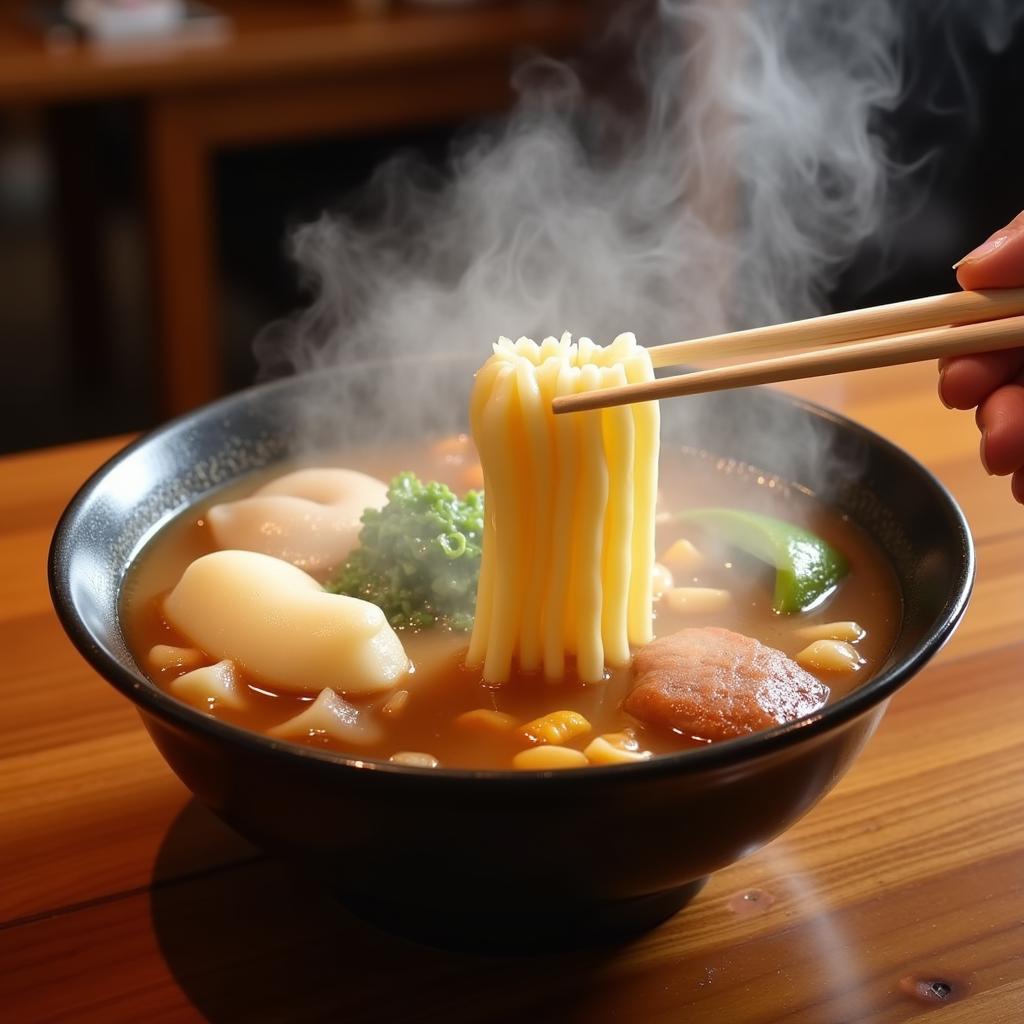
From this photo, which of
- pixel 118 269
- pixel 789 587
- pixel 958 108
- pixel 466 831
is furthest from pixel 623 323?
pixel 118 269

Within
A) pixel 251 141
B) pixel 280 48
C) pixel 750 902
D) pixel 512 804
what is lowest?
pixel 750 902

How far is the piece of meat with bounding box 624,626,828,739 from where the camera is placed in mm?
1181

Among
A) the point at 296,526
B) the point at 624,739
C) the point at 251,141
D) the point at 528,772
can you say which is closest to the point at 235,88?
the point at 251,141

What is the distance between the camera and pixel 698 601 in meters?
1.48

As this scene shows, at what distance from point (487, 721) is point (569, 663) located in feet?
0.47

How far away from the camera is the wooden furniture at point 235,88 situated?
3861 millimetres

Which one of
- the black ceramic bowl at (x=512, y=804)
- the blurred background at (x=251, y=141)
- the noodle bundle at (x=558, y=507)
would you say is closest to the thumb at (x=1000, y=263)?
the black ceramic bowl at (x=512, y=804)

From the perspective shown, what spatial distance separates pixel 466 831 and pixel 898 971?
0.42m

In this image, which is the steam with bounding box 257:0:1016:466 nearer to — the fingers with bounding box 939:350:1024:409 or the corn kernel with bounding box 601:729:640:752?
the fingers with bounding box 939:350:1024:409

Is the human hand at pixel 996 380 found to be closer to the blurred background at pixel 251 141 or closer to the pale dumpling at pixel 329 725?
the pale dumpling at pixel 329 725

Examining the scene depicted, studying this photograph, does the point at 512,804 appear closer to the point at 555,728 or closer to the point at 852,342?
the point at 555,728

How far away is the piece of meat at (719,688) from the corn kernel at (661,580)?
204mm

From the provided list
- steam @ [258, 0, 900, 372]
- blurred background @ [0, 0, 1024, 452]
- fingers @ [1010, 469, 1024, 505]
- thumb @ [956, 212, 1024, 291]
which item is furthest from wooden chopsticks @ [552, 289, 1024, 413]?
blurred background @ [0, 0, 1024, 452]

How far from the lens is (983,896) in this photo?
1.18 metres
